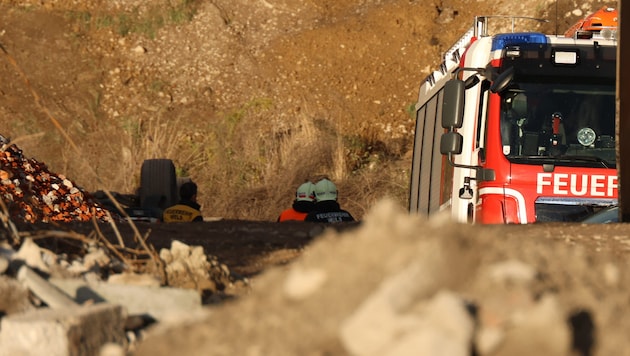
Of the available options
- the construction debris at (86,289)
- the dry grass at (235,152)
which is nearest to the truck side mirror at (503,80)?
the construction debris at (86,289)

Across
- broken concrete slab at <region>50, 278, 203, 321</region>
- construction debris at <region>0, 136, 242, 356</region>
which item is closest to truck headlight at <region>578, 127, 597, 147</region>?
construction debris at <region>0, 136, 242, 356</region>

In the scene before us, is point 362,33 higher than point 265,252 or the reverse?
higher

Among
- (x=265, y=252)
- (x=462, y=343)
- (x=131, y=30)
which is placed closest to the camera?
(x=462, y=343)

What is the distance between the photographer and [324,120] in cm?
2888

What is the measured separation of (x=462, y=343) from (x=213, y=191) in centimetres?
2211

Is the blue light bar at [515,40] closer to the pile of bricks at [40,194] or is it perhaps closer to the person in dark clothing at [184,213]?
the person in dark clothing at [184,213]

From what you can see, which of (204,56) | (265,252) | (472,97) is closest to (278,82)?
(204,56)

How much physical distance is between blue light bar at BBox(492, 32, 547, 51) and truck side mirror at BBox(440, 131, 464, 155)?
941 millimetres

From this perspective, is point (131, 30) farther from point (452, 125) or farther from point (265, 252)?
point (265, 252)

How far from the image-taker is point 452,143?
1241cm

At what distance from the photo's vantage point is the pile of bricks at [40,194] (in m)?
13.9

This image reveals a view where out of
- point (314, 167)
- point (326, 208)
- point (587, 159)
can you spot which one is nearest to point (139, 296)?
point (587, 159)

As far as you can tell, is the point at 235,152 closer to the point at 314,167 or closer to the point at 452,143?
the point at 314,167

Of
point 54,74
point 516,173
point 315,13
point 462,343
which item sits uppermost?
point 315,13
